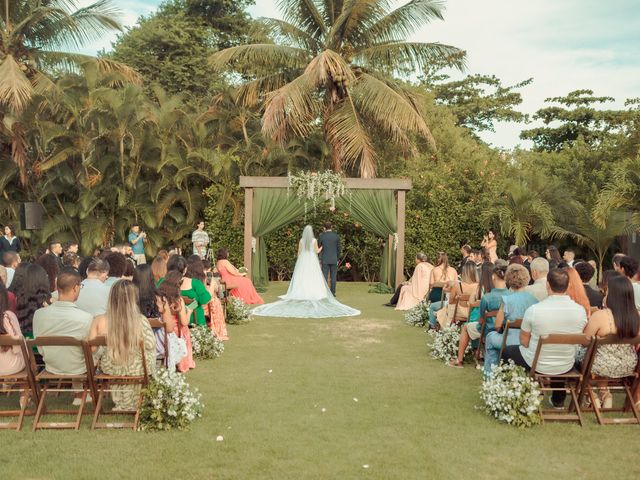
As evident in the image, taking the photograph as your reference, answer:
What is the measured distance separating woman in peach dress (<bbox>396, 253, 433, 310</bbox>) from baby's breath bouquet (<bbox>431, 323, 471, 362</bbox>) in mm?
4611

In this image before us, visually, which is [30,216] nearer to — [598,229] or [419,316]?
[419,316]

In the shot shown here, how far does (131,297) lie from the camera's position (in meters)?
→ 5.78

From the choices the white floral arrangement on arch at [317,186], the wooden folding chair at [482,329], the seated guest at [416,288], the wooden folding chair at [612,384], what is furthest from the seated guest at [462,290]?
the white floral arrangement on arch at [317,186]

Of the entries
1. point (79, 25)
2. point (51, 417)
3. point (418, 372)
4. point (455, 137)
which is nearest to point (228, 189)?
point (79, 25)

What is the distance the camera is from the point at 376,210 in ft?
58.7

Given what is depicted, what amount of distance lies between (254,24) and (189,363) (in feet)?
51.7

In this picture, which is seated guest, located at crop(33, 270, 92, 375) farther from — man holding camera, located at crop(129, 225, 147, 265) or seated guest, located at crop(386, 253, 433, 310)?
man holding camera, located at crop(129, 225, 147, 265)

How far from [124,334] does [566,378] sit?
4.00 metres

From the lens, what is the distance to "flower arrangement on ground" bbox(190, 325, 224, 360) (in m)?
8.66

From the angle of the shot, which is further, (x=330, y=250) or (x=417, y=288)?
(x=330, y=250)

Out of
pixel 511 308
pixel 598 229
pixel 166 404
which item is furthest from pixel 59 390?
pixel 598 229

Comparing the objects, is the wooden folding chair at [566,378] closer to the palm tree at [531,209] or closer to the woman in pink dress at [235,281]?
the woman in pink dress at [235,281]

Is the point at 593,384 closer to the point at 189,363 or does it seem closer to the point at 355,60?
the point at 189,363

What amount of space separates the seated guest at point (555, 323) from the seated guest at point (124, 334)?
342 cm
